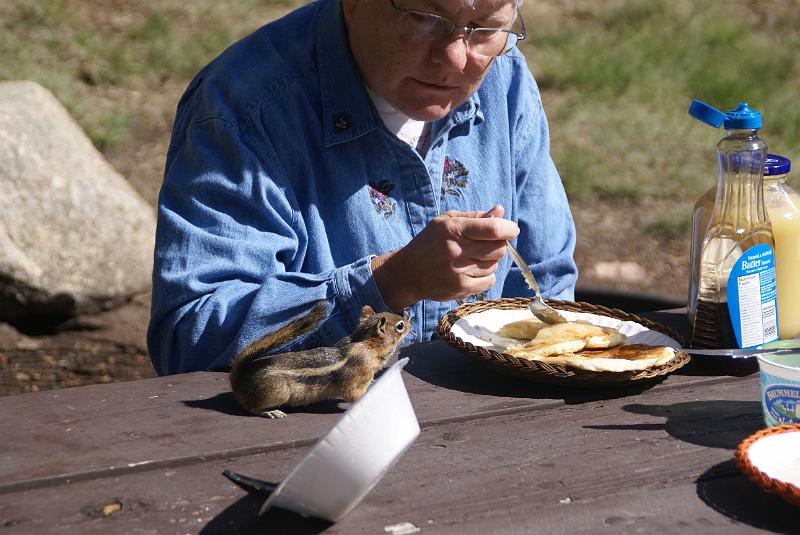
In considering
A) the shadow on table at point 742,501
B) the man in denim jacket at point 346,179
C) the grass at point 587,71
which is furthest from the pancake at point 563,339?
the grass at point 587,71

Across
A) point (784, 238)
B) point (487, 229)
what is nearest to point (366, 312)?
point (487, 229)

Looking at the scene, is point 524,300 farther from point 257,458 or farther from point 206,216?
point 257,458

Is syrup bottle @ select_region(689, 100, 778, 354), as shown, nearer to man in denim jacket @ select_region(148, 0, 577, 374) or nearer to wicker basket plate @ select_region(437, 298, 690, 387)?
wicker basket plate @ select_region(437, 298, 690, 387)

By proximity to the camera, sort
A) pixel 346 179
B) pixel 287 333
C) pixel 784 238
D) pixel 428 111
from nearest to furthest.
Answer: pixel 287 333
pixel 784 238
pixel 428 111
pixel 346 179

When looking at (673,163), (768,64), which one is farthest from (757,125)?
(768,64)

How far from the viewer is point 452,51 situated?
1.97 meters

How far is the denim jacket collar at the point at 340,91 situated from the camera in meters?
2.16

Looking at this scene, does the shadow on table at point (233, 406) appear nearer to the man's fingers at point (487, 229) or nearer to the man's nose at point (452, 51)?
the man's fingers at point (487, 229)

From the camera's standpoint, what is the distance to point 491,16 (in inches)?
78.4

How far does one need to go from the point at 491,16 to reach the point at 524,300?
0.56m

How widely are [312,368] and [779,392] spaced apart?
2.30 feet

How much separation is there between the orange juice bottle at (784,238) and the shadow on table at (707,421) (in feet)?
0.90

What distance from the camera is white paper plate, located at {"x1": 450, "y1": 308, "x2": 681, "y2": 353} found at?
1.88m

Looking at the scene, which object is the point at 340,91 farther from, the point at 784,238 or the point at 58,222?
the point at 58,222
